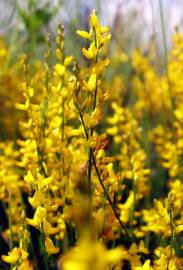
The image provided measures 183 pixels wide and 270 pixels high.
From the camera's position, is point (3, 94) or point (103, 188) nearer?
point (103, 188)

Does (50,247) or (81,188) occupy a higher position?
(81,188)

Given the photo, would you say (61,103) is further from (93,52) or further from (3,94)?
(3,94)

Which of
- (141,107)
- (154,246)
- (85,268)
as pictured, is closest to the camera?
(85,268)

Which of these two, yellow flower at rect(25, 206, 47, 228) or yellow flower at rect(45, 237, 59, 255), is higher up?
yellow flower at rect(25, 206, 47, 228)

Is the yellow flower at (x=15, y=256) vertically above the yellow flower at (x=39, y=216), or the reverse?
the yellow flower at (x=39, y=216)

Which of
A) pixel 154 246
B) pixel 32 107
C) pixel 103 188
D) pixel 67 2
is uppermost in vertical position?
pixel 67 2

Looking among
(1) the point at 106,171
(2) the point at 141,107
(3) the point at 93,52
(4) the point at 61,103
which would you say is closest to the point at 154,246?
(4) the point at 61,103

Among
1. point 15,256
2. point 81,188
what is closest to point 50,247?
point 15,256

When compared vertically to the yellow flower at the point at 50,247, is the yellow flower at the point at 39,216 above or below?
above

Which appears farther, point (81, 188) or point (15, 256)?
point (15, 256)

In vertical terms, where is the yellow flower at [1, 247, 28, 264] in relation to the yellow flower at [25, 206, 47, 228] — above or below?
below

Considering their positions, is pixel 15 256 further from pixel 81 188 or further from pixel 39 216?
pixel 81 188
